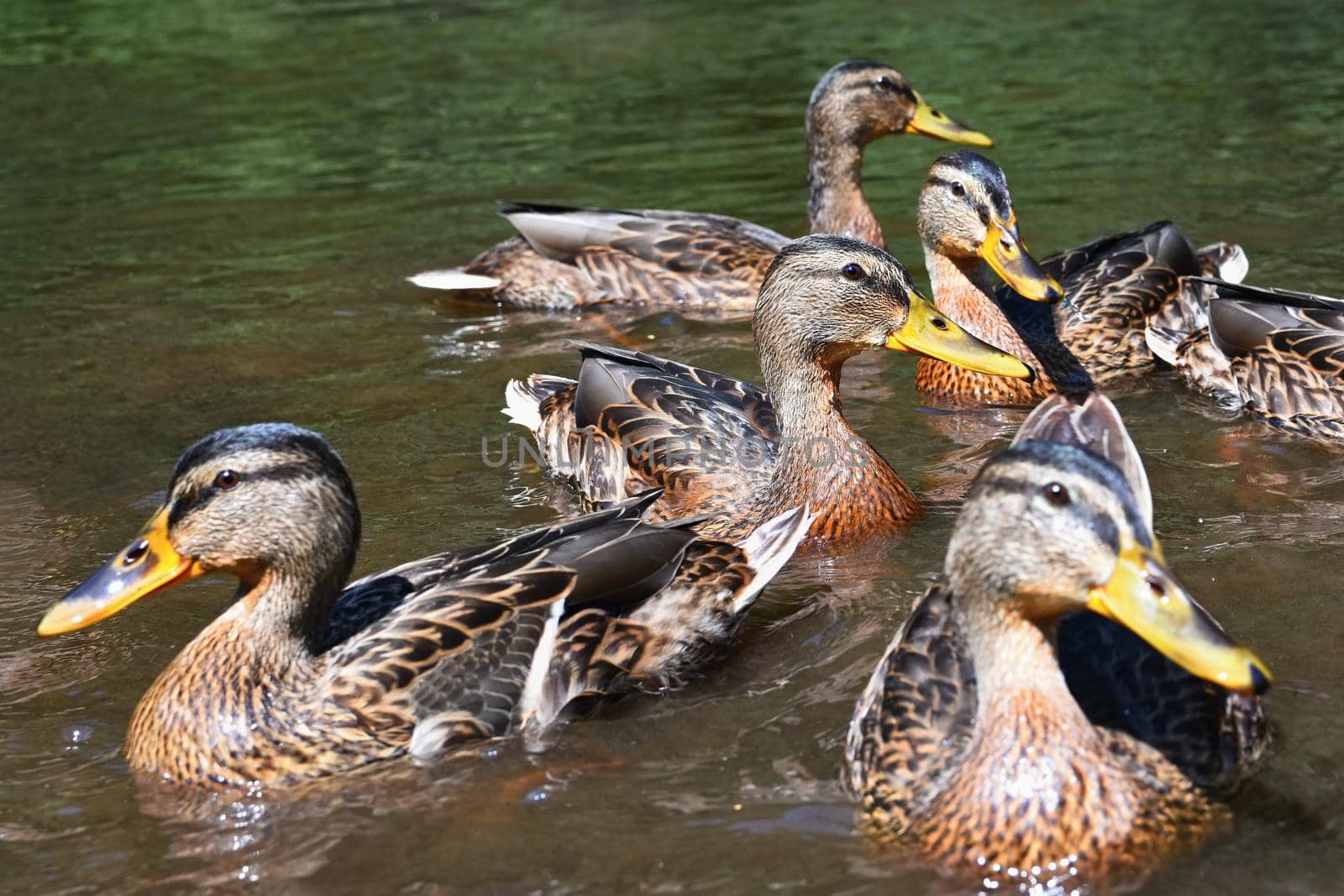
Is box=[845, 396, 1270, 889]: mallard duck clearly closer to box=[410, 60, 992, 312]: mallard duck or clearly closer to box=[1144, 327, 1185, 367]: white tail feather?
box=[1144, 327, 1185, 367]: white tail feather

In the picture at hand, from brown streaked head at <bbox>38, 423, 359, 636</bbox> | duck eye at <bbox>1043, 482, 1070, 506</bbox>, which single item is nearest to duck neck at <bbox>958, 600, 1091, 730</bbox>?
duck eye at <bbox>1043, 482, 1070, 506</bbox>

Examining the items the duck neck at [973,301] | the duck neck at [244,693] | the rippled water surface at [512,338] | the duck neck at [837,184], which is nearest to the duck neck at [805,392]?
the rippled water surface at [512,338]

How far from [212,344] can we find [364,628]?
16.5ft

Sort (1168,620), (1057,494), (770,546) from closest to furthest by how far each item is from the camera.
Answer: (1168,620) → (1057,494) → (770,546)

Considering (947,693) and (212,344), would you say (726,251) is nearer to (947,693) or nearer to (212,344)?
(212,344)

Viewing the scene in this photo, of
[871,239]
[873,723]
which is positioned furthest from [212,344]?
[873,723]

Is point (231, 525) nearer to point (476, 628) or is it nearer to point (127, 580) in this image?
point (127, 580)

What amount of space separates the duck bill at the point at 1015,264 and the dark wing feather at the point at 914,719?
11.7 feet

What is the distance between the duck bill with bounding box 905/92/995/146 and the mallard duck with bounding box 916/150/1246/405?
1.87 m

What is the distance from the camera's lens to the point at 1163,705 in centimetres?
501

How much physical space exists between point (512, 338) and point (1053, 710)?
6442mm

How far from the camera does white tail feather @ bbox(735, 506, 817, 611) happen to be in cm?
631

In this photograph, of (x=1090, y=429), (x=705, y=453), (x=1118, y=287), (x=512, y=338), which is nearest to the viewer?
(x=1090, y=429)

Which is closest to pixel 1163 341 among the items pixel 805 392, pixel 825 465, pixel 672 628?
pixel 805 392
